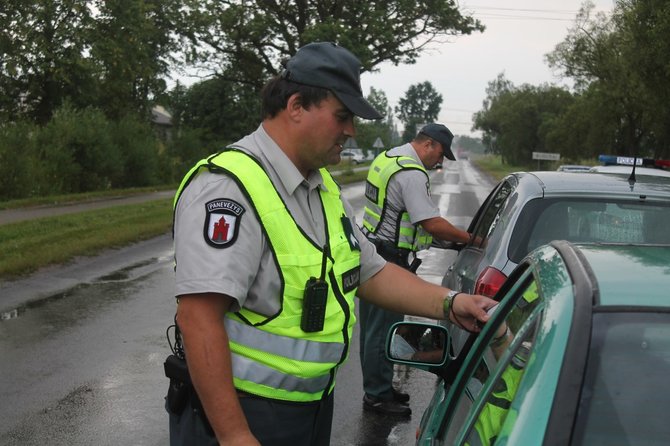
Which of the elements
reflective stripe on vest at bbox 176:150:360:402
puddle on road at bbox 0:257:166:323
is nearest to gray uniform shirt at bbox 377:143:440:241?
reflective stripe on vest at bbox 176:150:360:402

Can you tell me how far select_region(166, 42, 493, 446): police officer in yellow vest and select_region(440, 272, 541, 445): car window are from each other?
15.9 inches

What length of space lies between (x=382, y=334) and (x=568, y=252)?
11.0ft

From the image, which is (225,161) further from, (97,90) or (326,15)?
(326,15)

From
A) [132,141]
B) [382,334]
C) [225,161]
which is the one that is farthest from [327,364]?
[132,141]

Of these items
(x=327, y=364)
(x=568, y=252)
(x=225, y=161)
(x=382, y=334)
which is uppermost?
(x=225, y=161)

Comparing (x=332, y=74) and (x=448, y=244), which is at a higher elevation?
(x=332, y=74)

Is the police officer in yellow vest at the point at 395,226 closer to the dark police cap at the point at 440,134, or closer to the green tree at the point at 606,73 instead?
the dark police cap at the point at 440,134

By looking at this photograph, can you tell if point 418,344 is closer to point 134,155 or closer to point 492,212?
point 492,212

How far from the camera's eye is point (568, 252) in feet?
7.39

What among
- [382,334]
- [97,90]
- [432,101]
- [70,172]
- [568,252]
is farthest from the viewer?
[432,101]

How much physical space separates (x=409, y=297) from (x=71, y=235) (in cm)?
1224

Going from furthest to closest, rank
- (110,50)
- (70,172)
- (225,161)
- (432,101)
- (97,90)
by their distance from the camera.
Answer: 1. (432,101)
2. (97,90)
3. (110,50)
4. (70,172)
5. (225,161)

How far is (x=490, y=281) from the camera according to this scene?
4559 millimetres

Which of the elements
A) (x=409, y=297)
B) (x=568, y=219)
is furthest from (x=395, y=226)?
(x=409, y=297)
